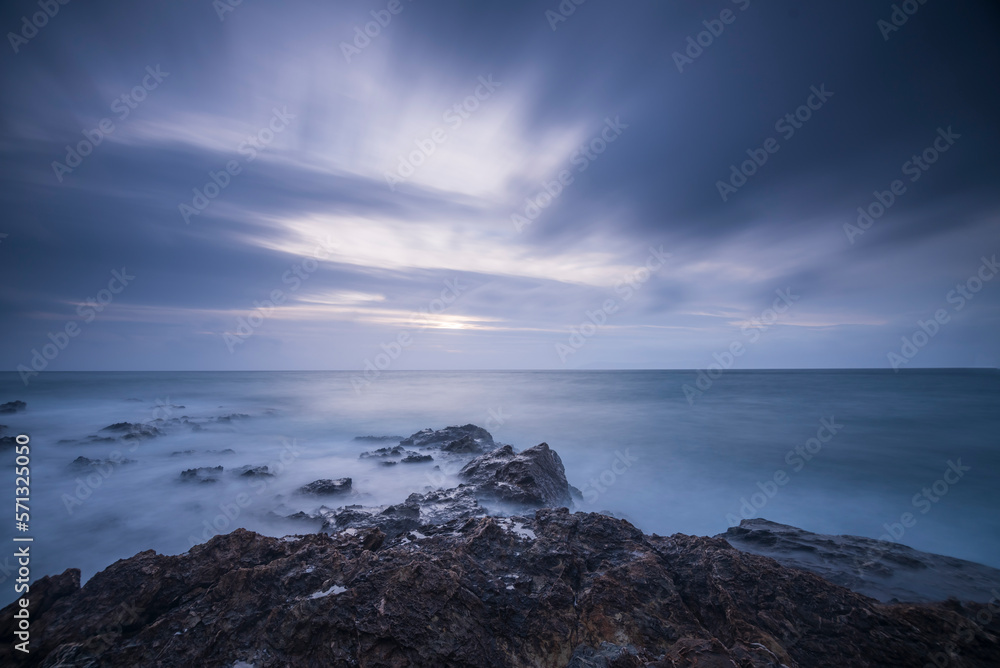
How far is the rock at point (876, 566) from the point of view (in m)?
5.14

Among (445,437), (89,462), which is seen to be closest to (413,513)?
(445,437)

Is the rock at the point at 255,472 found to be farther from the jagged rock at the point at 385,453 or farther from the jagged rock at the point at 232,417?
the jagged rock at the point at 232,417

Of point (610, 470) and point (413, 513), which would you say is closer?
point (413, 513)

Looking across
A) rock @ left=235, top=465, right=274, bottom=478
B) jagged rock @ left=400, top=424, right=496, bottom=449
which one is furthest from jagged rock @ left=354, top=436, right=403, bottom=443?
rock @ left=235, top=465, right=274, bottom=478

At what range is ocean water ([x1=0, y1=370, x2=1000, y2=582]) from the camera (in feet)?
30.5

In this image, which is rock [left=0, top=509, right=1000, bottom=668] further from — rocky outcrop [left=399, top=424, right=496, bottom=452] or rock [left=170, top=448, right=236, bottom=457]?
rock [left=170, top=448, right=236, bottom=457]

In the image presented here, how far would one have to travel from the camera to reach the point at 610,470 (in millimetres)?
14555

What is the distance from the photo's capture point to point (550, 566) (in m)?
4.43

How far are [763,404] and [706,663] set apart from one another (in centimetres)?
3388

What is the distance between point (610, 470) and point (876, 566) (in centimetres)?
916

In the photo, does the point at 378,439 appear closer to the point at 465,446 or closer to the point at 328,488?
the point at 465,446

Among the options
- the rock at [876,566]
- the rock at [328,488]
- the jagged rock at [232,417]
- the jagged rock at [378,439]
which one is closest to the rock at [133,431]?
the jagged rock at [232,417]

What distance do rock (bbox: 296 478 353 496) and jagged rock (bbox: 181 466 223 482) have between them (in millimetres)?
3789
